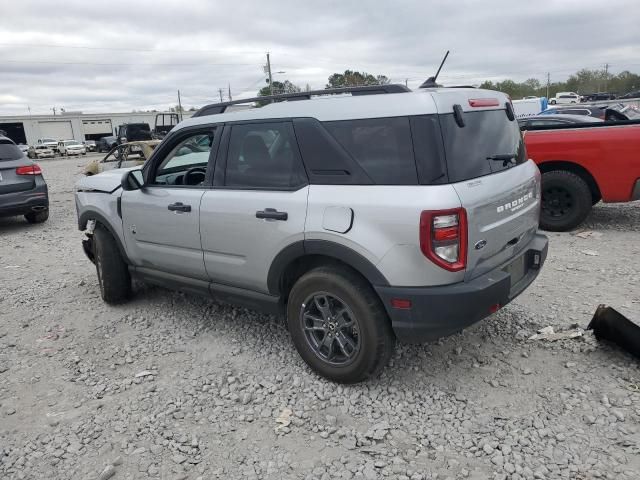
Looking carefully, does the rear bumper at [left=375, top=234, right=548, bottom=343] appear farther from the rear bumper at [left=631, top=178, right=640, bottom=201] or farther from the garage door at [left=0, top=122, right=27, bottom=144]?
the garage door at [left=0, top=122, right=27, bottom=144]

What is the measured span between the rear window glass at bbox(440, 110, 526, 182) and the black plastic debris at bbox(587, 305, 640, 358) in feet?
4.11

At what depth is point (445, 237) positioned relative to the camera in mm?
2715

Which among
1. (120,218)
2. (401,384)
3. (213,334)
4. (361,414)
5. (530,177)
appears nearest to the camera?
(361,414)

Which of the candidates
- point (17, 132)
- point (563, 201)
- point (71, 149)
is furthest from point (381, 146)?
point (17, 132)

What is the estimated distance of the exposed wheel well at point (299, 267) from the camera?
3.18 m

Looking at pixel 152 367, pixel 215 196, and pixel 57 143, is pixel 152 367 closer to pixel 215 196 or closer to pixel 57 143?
pixel 215 196

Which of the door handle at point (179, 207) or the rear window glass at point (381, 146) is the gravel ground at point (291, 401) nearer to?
the door handle at point (179, 207)

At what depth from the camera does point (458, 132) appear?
2.92 meters

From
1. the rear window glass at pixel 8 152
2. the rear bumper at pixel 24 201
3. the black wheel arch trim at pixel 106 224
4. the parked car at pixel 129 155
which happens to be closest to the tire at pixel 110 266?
the black wheel arch trim at pixel 106 224

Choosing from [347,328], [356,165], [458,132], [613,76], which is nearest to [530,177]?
[458,132]

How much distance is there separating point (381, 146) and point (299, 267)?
102 centimetres

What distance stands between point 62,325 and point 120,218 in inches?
44.3

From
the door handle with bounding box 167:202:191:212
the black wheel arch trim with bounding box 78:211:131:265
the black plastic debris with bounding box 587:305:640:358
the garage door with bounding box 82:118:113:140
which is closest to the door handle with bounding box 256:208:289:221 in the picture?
the door handle with bounding box 167:202:191:212

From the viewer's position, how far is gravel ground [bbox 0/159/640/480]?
8.73ft
